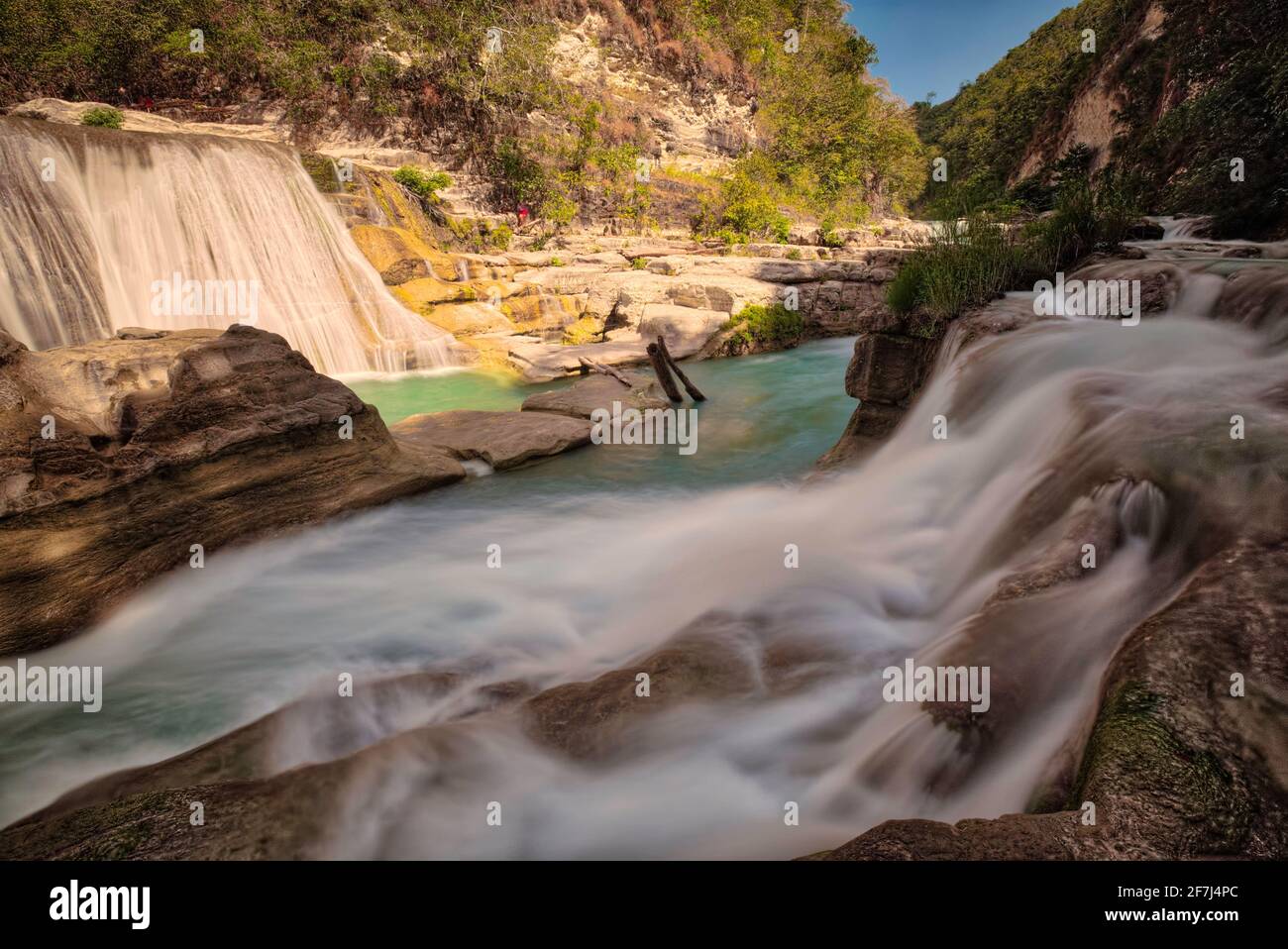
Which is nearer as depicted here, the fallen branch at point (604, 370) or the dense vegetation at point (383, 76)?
the fallen branch at point (604, 370)

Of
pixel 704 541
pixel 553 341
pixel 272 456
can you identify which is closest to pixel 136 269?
pixel 553 341

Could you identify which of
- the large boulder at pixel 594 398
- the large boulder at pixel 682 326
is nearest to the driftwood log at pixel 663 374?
the large boulder at pixel 594 398

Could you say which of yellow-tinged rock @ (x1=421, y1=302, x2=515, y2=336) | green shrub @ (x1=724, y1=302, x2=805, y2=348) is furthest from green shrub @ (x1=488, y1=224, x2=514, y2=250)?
green shrub @ (x1=724, y1=302, x2=805, y2=348)

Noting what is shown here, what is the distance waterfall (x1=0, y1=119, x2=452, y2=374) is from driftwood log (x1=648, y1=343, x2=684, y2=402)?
6208mm

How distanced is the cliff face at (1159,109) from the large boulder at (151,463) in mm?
7940

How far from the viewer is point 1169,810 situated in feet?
4.85

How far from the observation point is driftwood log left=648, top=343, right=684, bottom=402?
33.4 ft

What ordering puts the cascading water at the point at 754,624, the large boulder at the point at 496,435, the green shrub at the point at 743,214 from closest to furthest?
the cascading water at the point at 754,624 → the large boulder at the point at 496,435 → the green shrub at the point at 743,214

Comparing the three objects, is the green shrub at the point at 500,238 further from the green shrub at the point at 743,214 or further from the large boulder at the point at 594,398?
the large boulder at the point at 594,398

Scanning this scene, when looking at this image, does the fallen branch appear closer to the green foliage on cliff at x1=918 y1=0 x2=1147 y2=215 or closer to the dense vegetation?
the dense vegetation

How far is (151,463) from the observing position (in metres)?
4.51

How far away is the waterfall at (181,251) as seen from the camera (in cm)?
1034

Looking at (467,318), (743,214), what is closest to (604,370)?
(467,318)
